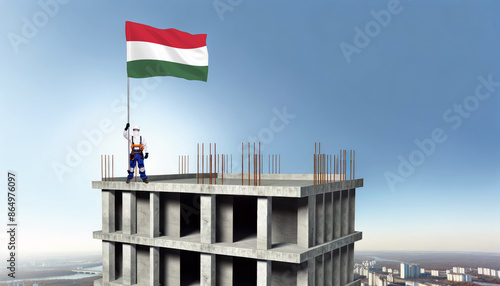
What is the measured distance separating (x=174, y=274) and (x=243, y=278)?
2862mm

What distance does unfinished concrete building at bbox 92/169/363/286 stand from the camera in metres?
16.6

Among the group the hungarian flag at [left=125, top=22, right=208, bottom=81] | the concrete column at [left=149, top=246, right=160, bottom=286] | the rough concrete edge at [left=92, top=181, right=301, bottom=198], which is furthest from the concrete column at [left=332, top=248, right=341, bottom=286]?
the hungarian flag at [left=125, top=22, right=208, bottom=81]

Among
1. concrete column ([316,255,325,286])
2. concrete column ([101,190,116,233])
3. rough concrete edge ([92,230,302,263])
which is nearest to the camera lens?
rough concrete edge ([92,230,302,263])

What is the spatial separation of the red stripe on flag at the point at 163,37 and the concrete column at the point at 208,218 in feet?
27.9

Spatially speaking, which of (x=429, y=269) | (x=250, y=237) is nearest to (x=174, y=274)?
(x=250, y=237)

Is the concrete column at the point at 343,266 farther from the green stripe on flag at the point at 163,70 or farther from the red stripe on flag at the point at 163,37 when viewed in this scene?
the red stripe on flag at the point at 163,37

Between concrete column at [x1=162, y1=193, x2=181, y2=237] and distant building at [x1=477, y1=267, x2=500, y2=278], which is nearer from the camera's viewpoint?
concrete column at [x1=162, y1=193, x2=181, y2=237]

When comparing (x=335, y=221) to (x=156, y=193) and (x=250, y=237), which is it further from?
(x=156, y=193)

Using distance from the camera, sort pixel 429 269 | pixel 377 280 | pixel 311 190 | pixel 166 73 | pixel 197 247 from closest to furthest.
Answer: pixel 311 190 < pixel 197 247 < pixel 166 73 < pixel 377 280 < pixel 429 269

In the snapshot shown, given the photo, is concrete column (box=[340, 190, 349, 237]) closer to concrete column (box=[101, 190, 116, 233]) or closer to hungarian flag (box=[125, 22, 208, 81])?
hungarian flag (box=[125, 22, 208, 81])

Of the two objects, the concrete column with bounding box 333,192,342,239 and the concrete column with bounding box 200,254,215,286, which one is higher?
the concrete column with bounding box 333,192,342,239

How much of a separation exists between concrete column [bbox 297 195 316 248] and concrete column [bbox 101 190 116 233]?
849 centimetres

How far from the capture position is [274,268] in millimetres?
17719

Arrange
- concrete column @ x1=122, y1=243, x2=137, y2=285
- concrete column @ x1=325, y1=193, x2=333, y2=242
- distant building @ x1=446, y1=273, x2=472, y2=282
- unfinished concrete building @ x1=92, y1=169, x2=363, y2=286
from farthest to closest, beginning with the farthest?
distant building @ x1=446, y1=273, x2=472, y2=282
concrete column @ x1=122, y1=243, x2=137, y2=285
concrete column @ x1=325, y1=193, x2=333, y2=242
unfinished concrete building @ x1=92, y1=169, x2=363, y2=286
